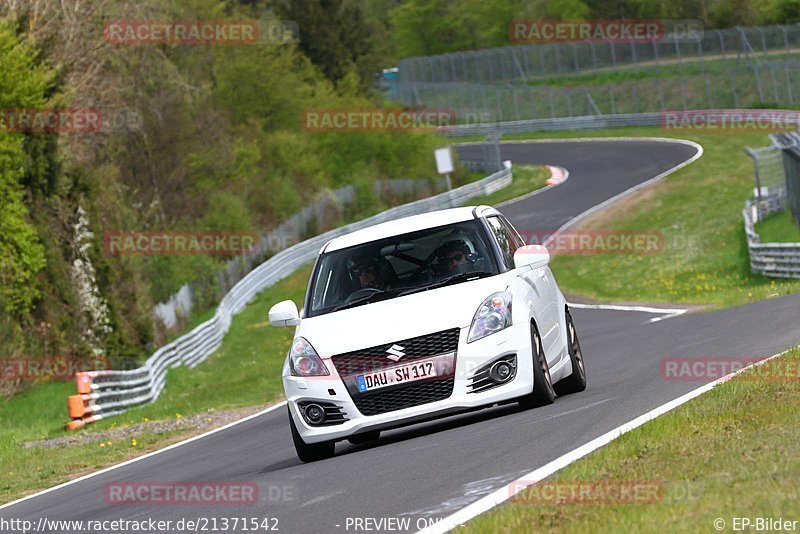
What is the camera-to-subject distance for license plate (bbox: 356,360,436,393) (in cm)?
1010

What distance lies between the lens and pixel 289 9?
88375 millimetres

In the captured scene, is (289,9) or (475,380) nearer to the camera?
(475,380)

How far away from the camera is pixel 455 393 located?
10156mm

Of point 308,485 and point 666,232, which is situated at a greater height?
point 308,485

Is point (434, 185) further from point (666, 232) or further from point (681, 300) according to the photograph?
point (681, 300)

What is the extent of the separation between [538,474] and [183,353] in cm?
2510

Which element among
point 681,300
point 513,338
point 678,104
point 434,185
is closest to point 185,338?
point 681,300

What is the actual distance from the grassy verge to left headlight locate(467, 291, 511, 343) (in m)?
1.75

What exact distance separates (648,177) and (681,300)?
28.5 m

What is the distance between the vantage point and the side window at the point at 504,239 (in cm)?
1133

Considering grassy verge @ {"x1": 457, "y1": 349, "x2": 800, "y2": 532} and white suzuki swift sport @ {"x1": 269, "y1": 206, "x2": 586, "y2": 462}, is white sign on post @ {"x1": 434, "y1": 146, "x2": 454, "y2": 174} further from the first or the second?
grassy verge @ {"x1": 457, "y1": 349, "x2": 800, "y2": 532}

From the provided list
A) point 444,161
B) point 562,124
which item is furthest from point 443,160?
point 562,124
